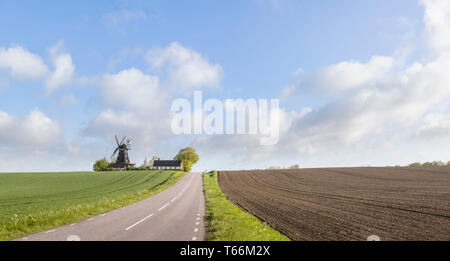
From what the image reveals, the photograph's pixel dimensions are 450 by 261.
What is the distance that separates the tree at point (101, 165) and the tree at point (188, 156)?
98.9 feet

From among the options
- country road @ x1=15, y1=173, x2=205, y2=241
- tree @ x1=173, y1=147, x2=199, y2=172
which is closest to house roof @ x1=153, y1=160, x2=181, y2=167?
tree @ x1=173, y1=147, x2=199, y2=172

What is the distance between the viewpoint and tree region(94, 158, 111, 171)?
101 meters

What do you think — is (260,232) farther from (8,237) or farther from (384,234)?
(8,237)

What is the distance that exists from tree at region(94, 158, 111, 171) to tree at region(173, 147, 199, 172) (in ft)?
98.9

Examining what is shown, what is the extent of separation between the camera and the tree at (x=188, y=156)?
4623 inches

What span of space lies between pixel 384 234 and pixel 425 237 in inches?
59.5

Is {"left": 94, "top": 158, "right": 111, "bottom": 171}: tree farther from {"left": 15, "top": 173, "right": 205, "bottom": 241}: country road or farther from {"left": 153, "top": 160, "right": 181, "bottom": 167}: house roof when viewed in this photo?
{"left": 15, "top": 173, "right": 205, "bottom": 241}: country road

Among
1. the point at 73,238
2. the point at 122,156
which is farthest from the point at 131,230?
the point at 122,156

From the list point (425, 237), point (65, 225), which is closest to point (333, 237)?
point (425, 237)

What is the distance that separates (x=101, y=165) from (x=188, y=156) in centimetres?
3613
